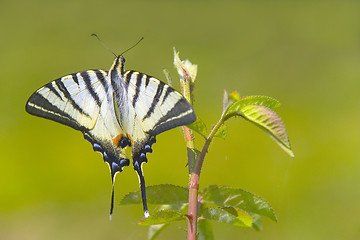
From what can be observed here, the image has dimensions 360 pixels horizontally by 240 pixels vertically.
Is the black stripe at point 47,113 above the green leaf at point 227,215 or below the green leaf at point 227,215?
above

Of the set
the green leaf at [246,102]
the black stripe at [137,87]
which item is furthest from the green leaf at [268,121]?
the black stripe at [137,87]

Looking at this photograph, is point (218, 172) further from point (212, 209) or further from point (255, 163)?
point (212, 209)

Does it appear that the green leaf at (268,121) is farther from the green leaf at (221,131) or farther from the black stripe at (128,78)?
the black stripe at (128,78)

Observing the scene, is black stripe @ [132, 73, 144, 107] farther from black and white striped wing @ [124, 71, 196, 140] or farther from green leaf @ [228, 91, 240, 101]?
green leaf @ [228, 91, 240, 101]

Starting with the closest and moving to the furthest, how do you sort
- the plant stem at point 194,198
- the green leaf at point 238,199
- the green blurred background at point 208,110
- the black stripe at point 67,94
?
the plant stem at point 194,198 < the green leaf at point 238,199 < the black stripe at point 67,94 < the green blurred background at point 208,110

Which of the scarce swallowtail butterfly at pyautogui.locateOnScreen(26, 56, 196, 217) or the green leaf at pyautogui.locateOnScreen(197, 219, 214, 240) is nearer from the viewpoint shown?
the green leaf at pyautogui.locateOnScreen(197, 219, 214, 240)

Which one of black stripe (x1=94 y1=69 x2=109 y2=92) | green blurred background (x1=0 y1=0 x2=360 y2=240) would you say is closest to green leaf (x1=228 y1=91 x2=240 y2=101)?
black stripe (x1=94 y1=69 x2=109 y2=92)

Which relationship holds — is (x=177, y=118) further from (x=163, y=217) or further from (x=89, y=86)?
(x=89, y=86)
